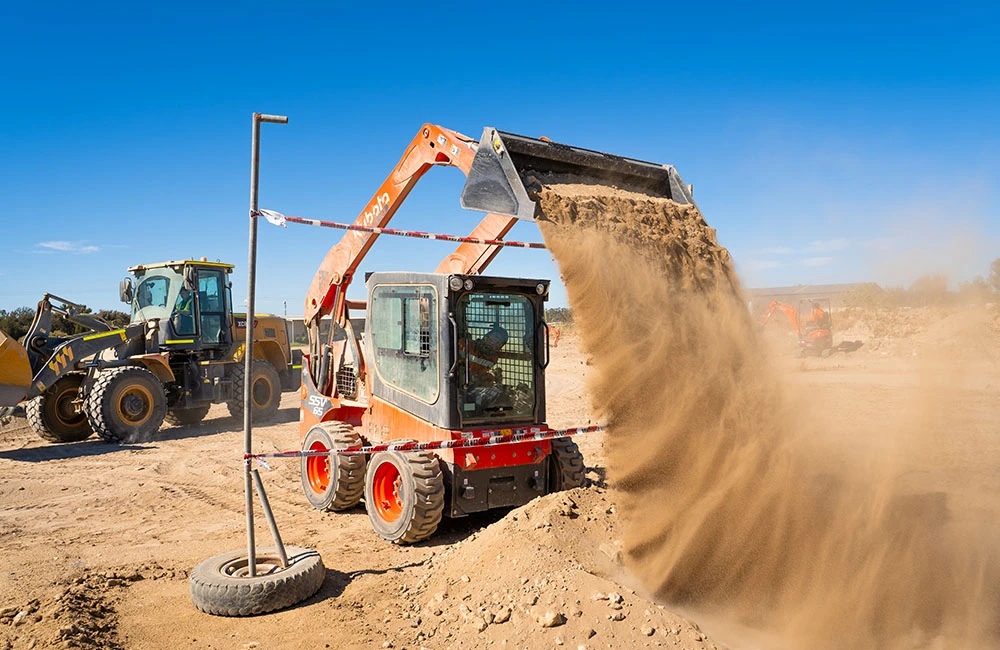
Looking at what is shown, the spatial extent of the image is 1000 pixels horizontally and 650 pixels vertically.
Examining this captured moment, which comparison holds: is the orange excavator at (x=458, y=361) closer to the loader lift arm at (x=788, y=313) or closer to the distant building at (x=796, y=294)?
the distant building at (x=796, y=294)

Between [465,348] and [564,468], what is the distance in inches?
58.7

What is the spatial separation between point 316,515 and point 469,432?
2249 millimetres

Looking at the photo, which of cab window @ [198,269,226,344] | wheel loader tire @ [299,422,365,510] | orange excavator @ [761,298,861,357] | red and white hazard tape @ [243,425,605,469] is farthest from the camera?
orange excavator @ [761,298,861,357]

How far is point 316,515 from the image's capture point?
6859 millimetres

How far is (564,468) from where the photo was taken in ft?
20.2

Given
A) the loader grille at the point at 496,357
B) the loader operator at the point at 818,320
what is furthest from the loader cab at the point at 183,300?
the loader operator at the point at 818,320

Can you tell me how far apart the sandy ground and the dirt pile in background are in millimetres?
310

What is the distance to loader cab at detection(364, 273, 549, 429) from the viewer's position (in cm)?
564

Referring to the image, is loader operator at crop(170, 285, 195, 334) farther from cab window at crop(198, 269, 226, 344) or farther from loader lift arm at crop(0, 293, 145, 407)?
loader lift arm at crop(0, 293, 145, 407)

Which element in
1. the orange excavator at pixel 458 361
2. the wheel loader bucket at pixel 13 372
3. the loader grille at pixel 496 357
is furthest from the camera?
the wheel loader bucket at pixel 13 372

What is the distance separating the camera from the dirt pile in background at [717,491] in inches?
168

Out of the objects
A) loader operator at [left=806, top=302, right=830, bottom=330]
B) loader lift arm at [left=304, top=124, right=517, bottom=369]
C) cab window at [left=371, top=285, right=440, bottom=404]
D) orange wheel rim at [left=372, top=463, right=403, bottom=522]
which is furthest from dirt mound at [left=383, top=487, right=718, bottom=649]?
loader operator at [left=806, top=302, right=830, bottom=330]

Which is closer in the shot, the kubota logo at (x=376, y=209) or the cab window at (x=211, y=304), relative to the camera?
the kubota logo at (x=376, y=209)

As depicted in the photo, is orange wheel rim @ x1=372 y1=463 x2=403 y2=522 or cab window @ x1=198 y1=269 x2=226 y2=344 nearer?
orange wheel rim @ x1=372 y1=463 x2=403 y2=522
